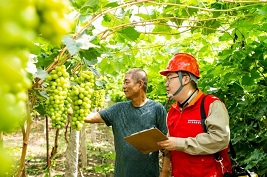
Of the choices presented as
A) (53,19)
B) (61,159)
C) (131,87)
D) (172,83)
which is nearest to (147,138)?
(172,83)

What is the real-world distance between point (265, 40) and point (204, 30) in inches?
24.5

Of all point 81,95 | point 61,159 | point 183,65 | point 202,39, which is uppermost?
point 202,39

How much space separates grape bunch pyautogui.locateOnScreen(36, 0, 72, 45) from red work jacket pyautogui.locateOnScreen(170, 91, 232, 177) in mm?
2111

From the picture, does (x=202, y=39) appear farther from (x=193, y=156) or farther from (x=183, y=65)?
(x=193, y=156)

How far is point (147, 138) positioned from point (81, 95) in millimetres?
720

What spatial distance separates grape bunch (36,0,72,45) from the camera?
12.5 inches

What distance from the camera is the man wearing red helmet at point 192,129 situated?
2.27 m

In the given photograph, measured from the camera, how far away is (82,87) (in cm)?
179

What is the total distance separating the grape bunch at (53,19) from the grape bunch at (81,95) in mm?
1442

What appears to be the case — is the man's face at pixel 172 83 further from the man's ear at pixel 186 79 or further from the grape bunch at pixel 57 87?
the grape bunch at pixel 57 87

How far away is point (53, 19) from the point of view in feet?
1.04

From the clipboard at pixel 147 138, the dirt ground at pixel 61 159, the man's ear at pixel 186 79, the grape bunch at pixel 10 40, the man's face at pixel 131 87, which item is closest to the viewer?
the grape bunch at pixel 10 40

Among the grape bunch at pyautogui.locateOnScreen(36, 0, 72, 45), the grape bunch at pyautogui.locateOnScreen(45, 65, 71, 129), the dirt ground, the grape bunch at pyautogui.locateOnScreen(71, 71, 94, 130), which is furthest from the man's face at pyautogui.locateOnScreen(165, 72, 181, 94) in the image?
the dirt ground

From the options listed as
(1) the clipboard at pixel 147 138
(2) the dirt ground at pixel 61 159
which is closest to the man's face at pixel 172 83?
(1) the clipboard at pixel 147 138
